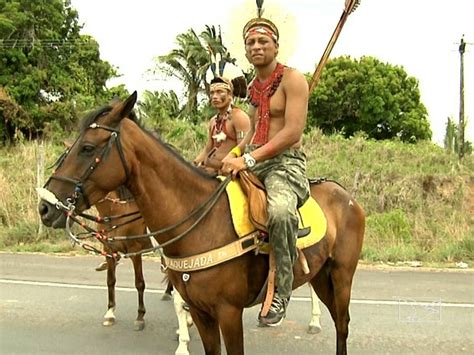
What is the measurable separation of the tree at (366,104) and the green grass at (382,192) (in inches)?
630

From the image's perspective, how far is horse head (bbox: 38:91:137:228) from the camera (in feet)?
9.46

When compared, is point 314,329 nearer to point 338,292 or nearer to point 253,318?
point 253,318

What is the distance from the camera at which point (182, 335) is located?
4.85m

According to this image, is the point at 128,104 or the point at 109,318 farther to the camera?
the point at 109,318

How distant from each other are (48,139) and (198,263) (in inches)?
740

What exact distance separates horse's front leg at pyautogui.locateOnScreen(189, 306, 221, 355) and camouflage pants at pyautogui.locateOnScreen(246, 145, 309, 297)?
53cm

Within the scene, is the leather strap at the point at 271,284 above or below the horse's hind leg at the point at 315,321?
→ above

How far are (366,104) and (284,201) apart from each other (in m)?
32.3

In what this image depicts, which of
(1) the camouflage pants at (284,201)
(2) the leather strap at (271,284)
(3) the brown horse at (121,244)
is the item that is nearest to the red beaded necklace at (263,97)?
(1) the camouflage pants at (284,201)

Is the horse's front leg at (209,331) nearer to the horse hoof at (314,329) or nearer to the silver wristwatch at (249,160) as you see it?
the silver wristwatch at (249,160)

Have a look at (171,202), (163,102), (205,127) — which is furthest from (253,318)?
(163,102)

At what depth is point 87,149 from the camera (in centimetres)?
297

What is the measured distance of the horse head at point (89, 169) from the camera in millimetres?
2885

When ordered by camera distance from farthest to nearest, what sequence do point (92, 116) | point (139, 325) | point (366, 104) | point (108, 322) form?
point (366, 104) → point (108, 322) → point (139, 325) → point (92, 116)
